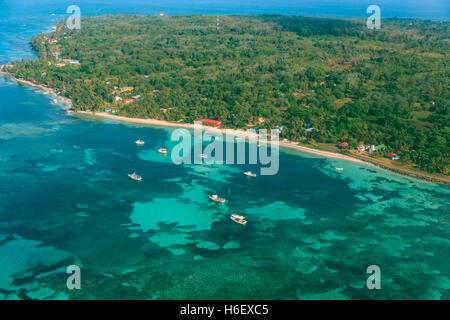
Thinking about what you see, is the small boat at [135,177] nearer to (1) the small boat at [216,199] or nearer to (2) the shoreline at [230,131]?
(1) the small boat at [216,199]

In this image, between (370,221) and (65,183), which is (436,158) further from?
(65,183)

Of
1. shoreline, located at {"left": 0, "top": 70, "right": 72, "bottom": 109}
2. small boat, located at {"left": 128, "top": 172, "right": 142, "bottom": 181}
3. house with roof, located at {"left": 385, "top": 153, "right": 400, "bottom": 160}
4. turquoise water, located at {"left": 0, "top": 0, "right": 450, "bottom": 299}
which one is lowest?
turquoise water, located at {"left": 0, "top": 0, "right": 450, "bottom": 299}

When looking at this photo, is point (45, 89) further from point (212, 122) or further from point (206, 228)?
point (206, 228)

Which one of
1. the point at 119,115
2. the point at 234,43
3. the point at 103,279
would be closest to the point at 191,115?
the point at 119,115

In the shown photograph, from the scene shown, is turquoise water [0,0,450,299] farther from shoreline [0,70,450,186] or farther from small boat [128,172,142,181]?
shoreline [0,70,450,186]

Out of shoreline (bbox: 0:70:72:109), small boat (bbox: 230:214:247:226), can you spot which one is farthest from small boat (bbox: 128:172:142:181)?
shoreline (bbox: 0:70:72:109)

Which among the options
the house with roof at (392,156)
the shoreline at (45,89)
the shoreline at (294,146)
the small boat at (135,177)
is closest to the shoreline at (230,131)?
the shoreline at (294,146)

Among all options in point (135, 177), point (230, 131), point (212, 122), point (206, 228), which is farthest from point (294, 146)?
point (206, 228)
